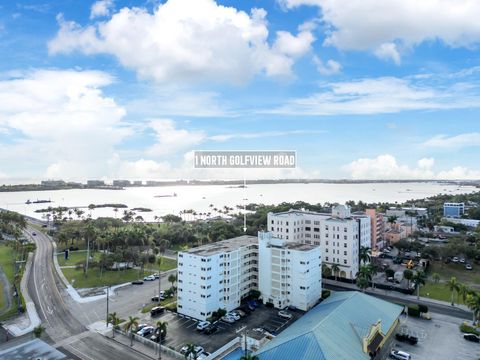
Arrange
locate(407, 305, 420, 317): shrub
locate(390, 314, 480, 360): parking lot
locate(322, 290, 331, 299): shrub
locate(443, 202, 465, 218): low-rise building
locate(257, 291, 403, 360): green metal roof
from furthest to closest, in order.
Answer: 1. locate(443, 202, 465, 218): low-rise building
2. locate(322, 290, 331, 299): shrub
3. locate(407, 305, 420, 317): shrub
4. locate(390, 314, 480, 360): parking lot
5. locate(257, 291, 403, 360): green metal roof

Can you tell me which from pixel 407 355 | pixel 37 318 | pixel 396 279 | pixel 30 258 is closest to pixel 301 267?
pixel 407 355

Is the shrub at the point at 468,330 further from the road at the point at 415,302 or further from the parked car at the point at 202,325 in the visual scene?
the parked car at the point at 202,325

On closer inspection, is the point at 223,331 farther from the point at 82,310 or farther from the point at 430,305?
the point at 430,305

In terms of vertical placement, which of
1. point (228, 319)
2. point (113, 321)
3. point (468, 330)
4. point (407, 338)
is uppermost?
point (113, 321)

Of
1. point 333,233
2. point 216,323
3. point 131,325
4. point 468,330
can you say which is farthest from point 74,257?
point 468,330

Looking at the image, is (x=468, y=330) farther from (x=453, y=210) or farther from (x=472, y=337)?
(x=453, y=210)

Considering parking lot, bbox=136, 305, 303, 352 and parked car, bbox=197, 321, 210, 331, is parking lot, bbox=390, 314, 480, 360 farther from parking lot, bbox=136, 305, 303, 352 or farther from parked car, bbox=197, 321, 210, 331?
parked car, bbox=197, 321, 210, 331

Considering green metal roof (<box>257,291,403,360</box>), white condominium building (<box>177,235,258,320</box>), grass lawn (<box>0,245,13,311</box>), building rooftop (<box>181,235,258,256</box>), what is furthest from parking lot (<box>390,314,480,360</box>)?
grass lawn (<box>0,245,13,311</box>)
